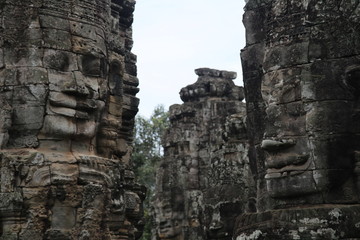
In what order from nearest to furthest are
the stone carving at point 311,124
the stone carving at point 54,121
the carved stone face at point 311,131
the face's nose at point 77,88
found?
the stone carving at point 311,124 → the carved stone face at point 311,131 → the stone carving at point 54,121 → the face's nose at point 77,88

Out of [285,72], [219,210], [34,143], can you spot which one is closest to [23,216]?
[34,143]

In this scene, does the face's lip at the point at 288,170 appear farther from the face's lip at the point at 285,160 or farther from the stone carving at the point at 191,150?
the stone carving at the point at 191,150

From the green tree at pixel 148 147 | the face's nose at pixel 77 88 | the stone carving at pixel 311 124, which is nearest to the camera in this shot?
the stone carving at pixel 311 124

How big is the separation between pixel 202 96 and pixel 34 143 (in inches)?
560

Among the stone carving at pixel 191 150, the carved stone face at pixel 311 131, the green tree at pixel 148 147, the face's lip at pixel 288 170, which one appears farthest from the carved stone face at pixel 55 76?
the green tree at pixel 148 147

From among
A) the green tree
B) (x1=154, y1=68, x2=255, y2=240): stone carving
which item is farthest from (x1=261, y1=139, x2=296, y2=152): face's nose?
the green tree

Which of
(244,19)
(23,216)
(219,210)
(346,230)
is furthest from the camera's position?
(219,210)

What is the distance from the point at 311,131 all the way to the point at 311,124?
0.07m

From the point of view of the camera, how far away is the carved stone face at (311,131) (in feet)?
22.4

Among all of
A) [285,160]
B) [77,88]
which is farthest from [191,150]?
[285,160]

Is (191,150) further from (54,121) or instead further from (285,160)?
(285,160)

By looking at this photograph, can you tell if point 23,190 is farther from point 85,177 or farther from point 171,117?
point 171,117

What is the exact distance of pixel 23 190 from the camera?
28.8 feet

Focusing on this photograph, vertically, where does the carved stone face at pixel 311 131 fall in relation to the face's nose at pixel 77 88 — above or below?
below
